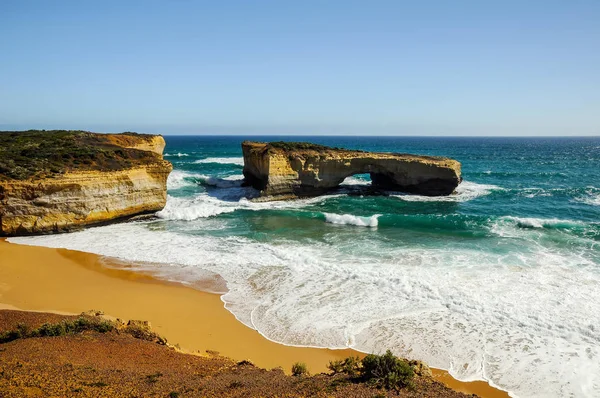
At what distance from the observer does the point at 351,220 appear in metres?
22.6

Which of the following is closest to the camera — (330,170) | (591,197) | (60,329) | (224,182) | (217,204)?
(60,329)

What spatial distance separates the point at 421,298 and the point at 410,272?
2.09 meters

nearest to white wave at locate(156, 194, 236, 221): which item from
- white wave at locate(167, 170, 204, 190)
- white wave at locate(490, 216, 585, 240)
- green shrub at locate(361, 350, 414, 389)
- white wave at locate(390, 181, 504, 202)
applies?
white wave at locate(167, 170, 204, 190)

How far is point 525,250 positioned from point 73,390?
17399 mm

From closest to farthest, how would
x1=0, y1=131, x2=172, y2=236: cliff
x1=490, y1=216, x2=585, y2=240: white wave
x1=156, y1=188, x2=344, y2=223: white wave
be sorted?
x1=0, y1=131, x2=172, y2=236: cliff, x1=490, y1=216, x2=585, y2=240: white wave, x1=156, y1=188, x2=344, y2=223: white wave

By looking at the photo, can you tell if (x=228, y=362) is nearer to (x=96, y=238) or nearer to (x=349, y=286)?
(x=349, y=286)

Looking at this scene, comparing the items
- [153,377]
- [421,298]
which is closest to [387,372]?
[153,377]

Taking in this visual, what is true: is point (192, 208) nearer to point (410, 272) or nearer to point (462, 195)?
point (410, 272)

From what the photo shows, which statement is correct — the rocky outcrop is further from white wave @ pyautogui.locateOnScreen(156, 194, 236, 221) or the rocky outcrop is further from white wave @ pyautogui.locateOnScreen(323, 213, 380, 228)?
white wave @ pyautogui.locateOnScreen(323, 213, 380, 228)

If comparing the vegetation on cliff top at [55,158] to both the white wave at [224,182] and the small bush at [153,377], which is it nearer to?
the white wave at [224,182]

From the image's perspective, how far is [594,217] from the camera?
2394cm

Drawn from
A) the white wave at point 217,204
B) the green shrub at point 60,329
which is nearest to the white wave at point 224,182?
the white wave at point 217,204

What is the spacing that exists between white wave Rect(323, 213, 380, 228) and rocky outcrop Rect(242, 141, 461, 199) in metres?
6.54

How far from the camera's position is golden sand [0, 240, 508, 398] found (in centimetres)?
961
